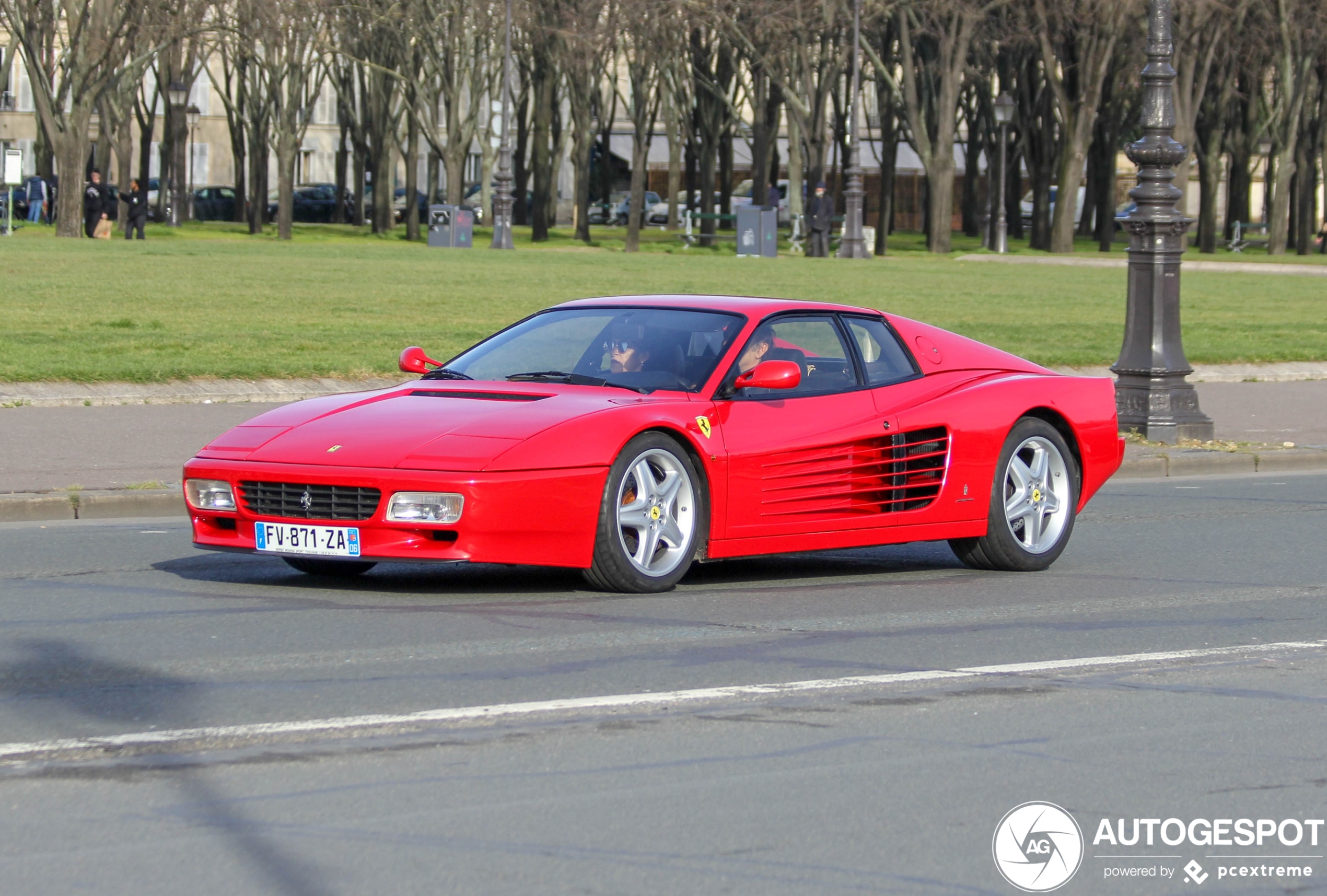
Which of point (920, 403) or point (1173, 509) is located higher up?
point (920, 403)

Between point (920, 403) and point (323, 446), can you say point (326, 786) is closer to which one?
point (323, 446)

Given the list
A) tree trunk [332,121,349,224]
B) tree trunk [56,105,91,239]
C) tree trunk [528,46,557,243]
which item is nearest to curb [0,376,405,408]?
tree trunk [56,105,91,239]

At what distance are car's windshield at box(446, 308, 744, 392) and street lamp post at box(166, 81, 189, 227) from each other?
49.1m

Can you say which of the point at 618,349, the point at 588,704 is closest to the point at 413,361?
the point at 618,349

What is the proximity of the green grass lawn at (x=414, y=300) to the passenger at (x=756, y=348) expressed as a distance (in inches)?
362

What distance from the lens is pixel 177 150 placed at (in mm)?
63438

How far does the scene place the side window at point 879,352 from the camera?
945cm

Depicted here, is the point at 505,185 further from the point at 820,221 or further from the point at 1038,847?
the point at 1038,847

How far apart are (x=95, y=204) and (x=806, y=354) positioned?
38787 millimetres

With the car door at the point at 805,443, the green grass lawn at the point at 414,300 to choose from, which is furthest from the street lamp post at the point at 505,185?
the car door at the point at 805,443

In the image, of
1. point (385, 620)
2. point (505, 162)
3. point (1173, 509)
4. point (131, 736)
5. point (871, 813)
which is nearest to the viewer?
point (871, 813)

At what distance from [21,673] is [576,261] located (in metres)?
35.3

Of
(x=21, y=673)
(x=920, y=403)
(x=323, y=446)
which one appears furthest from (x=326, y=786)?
(x=920, y=403)

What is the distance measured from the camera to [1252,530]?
11422 mm
